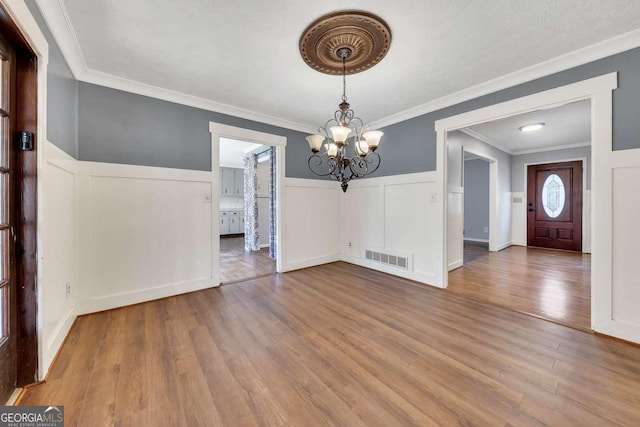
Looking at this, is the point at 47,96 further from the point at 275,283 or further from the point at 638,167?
the point at 638,167

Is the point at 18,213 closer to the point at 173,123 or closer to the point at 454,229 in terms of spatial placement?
the point at 173,123

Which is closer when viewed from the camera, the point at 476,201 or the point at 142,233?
the point at 142,233

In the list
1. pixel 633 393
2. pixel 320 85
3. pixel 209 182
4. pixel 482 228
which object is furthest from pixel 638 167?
pixel 482 228

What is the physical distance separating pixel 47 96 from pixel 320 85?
2.38 meters

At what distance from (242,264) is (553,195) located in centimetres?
773

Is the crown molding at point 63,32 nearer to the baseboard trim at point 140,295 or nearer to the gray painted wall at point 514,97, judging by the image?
the baseboard trim at point 140,295

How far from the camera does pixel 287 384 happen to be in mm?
Answer: 1607

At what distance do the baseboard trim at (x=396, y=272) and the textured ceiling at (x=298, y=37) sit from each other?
8.31ft

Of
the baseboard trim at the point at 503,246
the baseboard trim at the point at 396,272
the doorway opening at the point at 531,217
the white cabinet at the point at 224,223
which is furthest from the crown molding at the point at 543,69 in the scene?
the white cabinet at the point at 224,223

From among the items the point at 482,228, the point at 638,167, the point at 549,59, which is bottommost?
the point at 482,228

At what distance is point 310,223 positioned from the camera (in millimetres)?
4570

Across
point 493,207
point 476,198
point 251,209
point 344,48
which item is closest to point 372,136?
point 344,48

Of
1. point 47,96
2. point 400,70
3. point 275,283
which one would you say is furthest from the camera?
point 275,283

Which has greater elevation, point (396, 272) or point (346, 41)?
point (346, 41)
